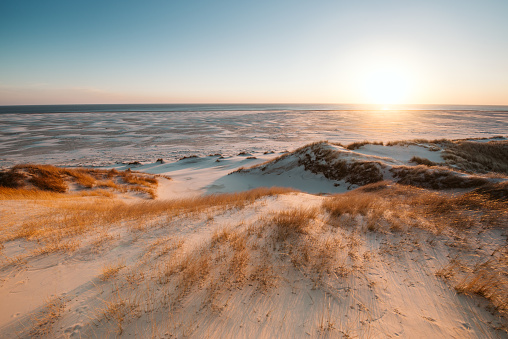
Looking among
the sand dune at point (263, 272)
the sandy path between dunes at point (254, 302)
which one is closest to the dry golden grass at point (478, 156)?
the sand dune at point (263, 272)

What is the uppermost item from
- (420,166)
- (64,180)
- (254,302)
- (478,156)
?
(254,302)

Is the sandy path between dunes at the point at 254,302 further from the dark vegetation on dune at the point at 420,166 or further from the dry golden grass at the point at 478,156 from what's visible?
the dry golden grass at the point at 478,156

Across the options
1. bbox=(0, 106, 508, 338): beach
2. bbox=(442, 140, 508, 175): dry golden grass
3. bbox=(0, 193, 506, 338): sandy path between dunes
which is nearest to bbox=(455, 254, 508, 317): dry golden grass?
bbox=(0, 106, 508, 338): beach

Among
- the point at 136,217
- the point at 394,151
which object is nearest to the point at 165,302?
the point at 136,217

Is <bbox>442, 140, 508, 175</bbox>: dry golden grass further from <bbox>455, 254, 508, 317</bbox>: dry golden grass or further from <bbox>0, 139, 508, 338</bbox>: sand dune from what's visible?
Answer: <bbox>455, 254, 508, 317</bbox>: dry golden grass

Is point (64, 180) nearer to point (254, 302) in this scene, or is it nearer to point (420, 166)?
point (254, 302)

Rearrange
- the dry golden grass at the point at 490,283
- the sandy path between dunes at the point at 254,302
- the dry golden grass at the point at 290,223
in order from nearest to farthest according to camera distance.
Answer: the sandy path between dunes at the point at 254,302, the dry golden grass at the point at 490,283, the dry golden grass at the point at 290,223

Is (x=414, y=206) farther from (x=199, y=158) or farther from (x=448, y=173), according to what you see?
(x=199, y=158)

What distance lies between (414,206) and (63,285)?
339 inches

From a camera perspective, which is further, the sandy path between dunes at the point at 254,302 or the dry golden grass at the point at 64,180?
the dry golden grass at the point at 64,180

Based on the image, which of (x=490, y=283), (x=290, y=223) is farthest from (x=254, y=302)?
(x=490, y=283)

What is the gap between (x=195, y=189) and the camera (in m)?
18.2

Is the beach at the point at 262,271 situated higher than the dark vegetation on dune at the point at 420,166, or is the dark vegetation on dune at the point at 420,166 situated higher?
the beach at the point at 262,271

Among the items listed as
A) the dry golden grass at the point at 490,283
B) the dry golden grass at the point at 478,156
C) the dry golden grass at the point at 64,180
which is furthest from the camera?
the dry golden grass at the point at 478,156
